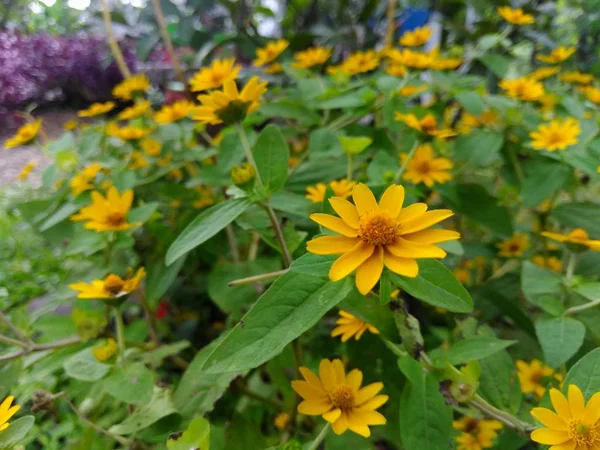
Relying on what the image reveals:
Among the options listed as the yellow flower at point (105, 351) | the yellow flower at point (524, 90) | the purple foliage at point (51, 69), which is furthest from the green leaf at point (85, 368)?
the purple foliage at point (51, 69)

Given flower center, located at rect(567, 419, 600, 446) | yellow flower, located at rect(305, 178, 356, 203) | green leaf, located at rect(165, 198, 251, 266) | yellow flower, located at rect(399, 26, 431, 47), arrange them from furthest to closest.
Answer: yellow flower, located at rect(399, 26, 431, 47) < yellow flower, located at rect(305, 178, 356, 203) < green leaf, located at rect(165, 198, 251, 266) < flower center, located at rect(567, 419, 600, 446)

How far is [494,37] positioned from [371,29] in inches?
18.3

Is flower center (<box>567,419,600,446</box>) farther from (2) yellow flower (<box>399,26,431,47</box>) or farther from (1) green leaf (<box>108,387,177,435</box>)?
(2) yellow flower (<box>399,26,431,47</box>)

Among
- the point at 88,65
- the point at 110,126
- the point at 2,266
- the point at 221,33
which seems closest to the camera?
the point at 110,126

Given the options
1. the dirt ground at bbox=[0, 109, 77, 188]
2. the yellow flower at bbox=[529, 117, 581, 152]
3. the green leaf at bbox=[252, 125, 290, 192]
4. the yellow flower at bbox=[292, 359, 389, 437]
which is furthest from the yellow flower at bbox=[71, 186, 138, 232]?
the dirt ground at bbox=[0, 109, 77, 188]

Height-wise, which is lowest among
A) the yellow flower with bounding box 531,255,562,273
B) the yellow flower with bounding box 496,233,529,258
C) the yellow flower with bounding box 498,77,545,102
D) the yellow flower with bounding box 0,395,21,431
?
the yellow flower with bounding box 531,255,562,273

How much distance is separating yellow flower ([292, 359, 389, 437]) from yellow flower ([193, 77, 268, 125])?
0.95ft

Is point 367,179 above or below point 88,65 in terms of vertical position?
below

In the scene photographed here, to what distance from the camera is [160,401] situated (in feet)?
1.67

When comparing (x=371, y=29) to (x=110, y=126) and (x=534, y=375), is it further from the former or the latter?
(x=534, y=375)

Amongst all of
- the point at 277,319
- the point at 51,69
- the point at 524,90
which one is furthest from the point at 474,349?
the point at 51,69

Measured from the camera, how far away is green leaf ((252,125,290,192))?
1.61 ft

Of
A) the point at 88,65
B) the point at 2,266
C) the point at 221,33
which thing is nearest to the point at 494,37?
the point at 221,33

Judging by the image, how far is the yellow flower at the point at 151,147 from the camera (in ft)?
Result: 2.85
